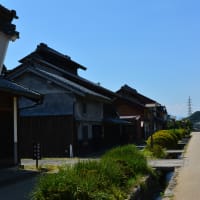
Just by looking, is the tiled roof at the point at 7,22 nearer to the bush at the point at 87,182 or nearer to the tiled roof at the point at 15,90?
the tiled roof at the point at 15,90

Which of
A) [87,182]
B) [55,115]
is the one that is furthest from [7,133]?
[55,115]

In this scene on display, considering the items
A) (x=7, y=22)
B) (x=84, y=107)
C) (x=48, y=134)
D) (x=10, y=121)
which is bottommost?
(x=48, y=134)


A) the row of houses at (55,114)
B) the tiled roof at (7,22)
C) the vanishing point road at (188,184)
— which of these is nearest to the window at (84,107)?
the row of houses at (55,114)

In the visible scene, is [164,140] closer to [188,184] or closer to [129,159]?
[129,159]

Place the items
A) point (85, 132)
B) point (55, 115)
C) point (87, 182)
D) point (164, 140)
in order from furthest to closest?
1. point (164, 140)
2. point (85, 132)
3. point (55, 115)
4. point (87, 182)

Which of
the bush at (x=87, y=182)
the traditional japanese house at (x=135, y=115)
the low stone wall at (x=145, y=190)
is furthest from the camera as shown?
the traditional japanese house at (x=135, y=115)

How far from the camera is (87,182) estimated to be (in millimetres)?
9766

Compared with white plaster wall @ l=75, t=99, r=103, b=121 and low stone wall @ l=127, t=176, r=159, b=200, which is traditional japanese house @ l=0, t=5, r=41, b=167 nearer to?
low stone wall @ l=127, t=176, r=159, b=200

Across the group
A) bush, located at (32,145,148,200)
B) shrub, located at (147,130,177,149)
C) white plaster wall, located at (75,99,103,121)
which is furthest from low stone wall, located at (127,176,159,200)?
shrub, located at (147,130,177,149)

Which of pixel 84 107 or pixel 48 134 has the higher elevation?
pixel 84 107

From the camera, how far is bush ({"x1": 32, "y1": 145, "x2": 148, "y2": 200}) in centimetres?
905

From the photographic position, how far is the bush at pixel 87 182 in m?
9.05

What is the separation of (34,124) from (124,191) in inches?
904

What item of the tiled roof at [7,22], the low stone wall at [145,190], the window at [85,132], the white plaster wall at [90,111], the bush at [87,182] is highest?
the tiled roof at [7,22]
